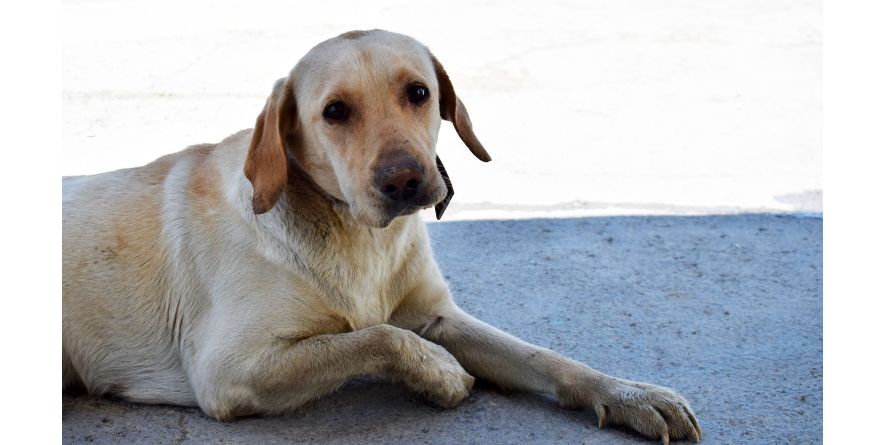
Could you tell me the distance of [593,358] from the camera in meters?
3.63

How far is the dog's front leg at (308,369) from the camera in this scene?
2.97m

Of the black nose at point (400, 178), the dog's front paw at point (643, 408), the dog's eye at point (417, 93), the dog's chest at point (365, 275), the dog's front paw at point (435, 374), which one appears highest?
the dog's eye at point (417, 93)

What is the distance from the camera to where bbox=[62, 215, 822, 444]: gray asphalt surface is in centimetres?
305

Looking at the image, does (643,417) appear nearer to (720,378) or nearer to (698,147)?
(720,378)

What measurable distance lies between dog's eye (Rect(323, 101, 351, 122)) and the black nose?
233mm

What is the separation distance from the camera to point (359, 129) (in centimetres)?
291

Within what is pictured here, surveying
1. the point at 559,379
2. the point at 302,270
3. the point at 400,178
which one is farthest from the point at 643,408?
the point at 302,270

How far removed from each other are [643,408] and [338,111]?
125 centimetres

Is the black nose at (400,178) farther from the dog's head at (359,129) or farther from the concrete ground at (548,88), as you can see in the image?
the concrete ground at (548,88)

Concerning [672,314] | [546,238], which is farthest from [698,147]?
[672,314]

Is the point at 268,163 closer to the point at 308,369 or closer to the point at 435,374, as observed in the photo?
the point at 308,369

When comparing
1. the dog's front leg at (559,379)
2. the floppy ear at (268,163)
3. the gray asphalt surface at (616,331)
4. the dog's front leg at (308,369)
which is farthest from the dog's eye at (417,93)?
the gray asphalt surface at (616,331)

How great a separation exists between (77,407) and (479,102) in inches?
175

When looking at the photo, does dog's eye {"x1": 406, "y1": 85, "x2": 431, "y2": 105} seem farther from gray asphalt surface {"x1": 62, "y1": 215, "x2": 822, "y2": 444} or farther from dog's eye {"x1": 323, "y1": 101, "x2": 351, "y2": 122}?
gray asphalt surface {"x1": 62, "y1": 215, "x2": 822, "y2": 444}
